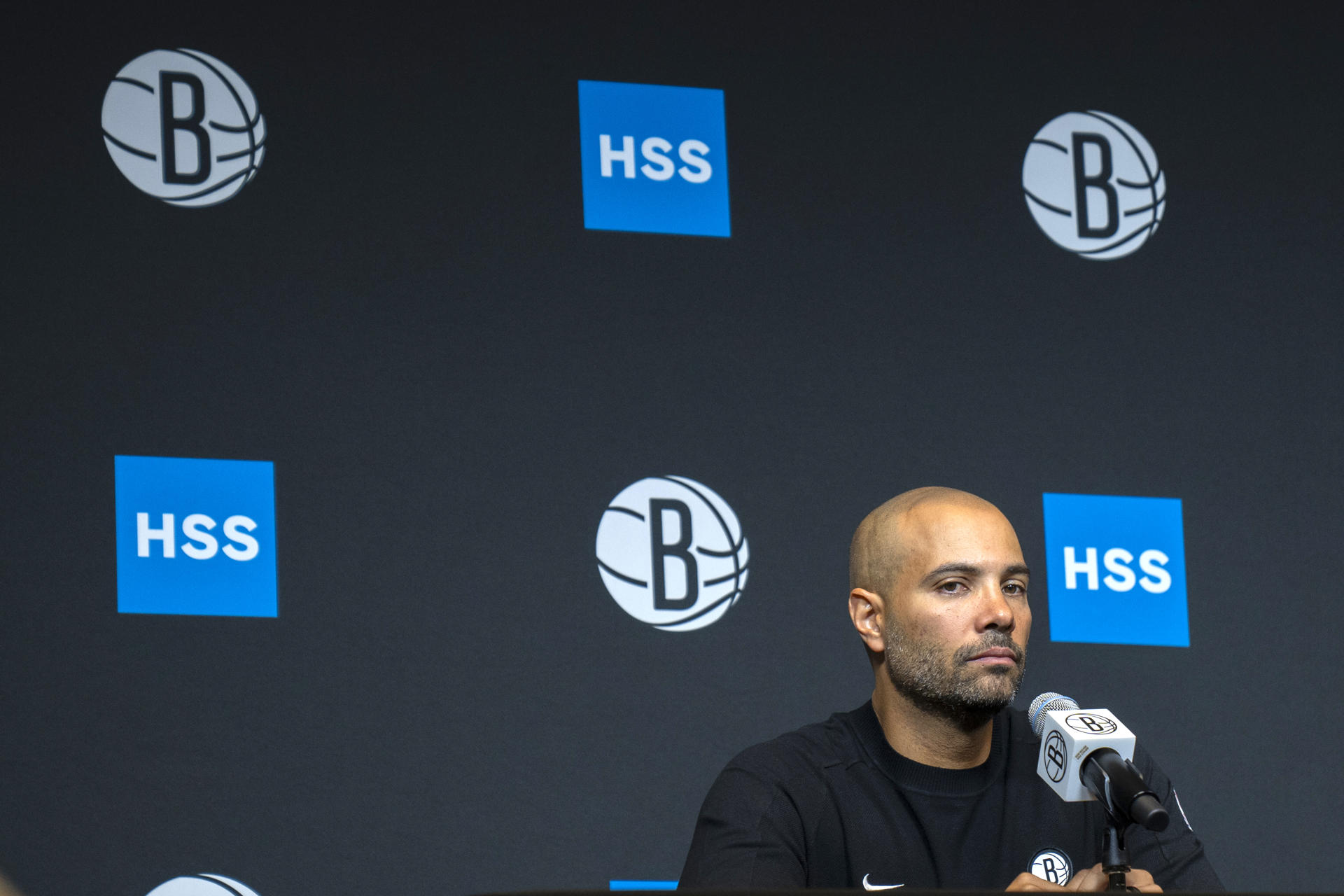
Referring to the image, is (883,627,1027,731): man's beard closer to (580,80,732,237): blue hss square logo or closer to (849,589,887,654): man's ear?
(849,589,887,654): man's ear

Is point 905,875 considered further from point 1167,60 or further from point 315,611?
point 1167,60

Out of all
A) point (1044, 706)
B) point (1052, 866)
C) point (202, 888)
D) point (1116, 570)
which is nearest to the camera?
point (1044, 706)

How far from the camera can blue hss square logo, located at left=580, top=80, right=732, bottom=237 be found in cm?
286

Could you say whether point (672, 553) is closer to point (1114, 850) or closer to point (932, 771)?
point (932, 771)

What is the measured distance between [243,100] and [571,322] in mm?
615

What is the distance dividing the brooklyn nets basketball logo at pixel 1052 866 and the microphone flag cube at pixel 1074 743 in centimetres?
32

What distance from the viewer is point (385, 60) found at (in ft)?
9.29

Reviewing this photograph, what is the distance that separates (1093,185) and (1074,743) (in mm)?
1644

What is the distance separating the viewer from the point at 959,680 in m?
2.07

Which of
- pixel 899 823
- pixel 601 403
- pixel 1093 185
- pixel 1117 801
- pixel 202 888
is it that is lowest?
pixel 202 888

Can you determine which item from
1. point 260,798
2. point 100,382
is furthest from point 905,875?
point 100,382

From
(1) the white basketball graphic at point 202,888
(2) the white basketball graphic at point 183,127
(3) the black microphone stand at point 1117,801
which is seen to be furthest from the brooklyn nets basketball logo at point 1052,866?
(2) the white basketball graphic at point 183,127

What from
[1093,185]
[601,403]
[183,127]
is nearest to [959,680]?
[601,403]

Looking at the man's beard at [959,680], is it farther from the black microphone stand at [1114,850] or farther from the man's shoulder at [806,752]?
the black microphone stand at [1114,850]
